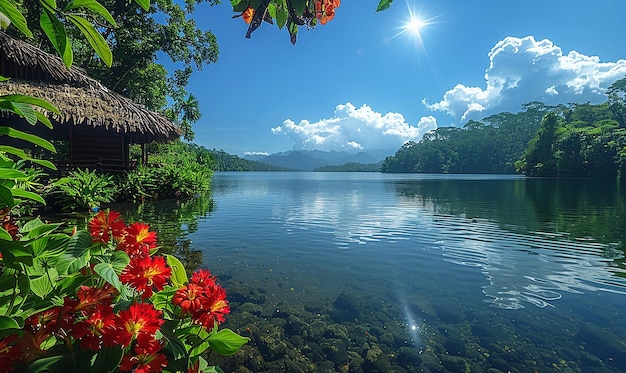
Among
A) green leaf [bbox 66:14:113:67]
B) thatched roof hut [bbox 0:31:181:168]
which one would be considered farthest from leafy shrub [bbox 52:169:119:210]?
green leaf [bbox 66:14:113:67]

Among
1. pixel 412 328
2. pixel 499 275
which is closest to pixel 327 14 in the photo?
pixel 412 328

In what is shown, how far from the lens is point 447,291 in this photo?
18.0 ft

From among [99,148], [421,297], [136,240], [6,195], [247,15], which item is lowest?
[421,297]

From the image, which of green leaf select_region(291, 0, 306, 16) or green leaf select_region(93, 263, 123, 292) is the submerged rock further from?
green leaf select_region(291, 0, 306, 16)

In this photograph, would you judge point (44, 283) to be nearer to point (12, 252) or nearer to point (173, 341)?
point (12, 252)

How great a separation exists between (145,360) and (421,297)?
193 inches

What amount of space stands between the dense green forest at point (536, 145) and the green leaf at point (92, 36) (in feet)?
188

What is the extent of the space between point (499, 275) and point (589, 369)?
2.94m

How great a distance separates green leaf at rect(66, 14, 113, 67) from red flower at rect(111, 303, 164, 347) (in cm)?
72

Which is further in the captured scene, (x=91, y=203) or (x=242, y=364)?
(x=91, y=203)

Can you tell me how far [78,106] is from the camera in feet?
38.8

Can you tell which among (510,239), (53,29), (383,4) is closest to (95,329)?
(53,29)

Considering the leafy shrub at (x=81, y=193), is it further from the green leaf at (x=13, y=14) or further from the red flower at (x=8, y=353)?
the green leaf at (x=13, y=14)

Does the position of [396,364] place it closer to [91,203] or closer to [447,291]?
[447,291]
